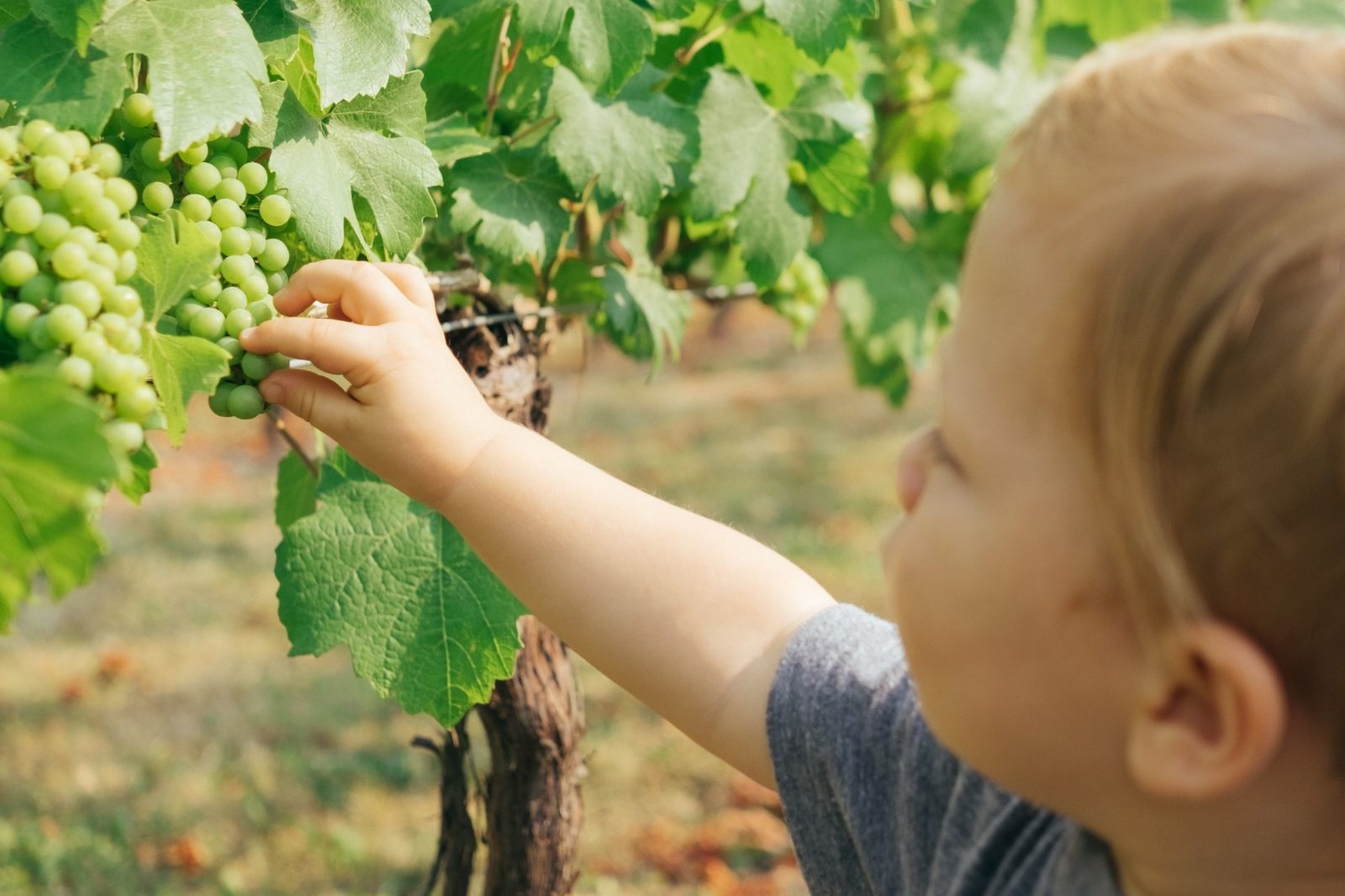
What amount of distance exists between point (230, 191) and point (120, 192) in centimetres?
14

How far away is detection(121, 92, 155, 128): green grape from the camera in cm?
104

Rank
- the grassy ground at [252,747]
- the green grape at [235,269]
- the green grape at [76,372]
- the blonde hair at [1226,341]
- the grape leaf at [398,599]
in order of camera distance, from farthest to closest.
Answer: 1. the grassy ground at [252,747]
2. the grape leaf at [398,599]
3. the green grape at [235,269]
4. the green grape at [76,372]
5. the blonde hair at [1226,341]

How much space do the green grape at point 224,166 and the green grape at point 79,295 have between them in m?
0.25

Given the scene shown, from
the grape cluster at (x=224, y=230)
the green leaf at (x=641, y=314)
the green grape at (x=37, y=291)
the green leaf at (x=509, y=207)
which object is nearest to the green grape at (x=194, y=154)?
the grape cluster at (x=224, y=230)

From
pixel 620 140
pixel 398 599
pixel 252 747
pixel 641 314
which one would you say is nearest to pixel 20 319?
pixel 398 599

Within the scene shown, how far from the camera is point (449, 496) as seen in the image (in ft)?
3.99

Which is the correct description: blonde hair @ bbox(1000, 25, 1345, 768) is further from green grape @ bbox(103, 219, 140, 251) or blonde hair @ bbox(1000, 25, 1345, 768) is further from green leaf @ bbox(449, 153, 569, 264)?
green leaf @ bbox(449, 153, 569, 264)

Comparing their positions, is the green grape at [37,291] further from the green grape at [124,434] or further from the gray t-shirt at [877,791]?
the gray t-shirt at [877,791]

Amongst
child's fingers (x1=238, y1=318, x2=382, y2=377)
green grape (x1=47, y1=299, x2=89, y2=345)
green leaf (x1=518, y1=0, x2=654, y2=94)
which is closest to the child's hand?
child's fingers (x1=238, y1=318, x2=382, y2=377)

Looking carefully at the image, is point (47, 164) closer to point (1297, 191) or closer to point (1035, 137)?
point (1035, 137)

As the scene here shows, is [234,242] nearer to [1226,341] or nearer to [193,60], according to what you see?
[193,60]

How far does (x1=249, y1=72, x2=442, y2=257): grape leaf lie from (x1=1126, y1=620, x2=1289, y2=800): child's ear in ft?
2.57

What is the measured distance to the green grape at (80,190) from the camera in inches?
36.1

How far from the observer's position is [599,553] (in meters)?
1.23
